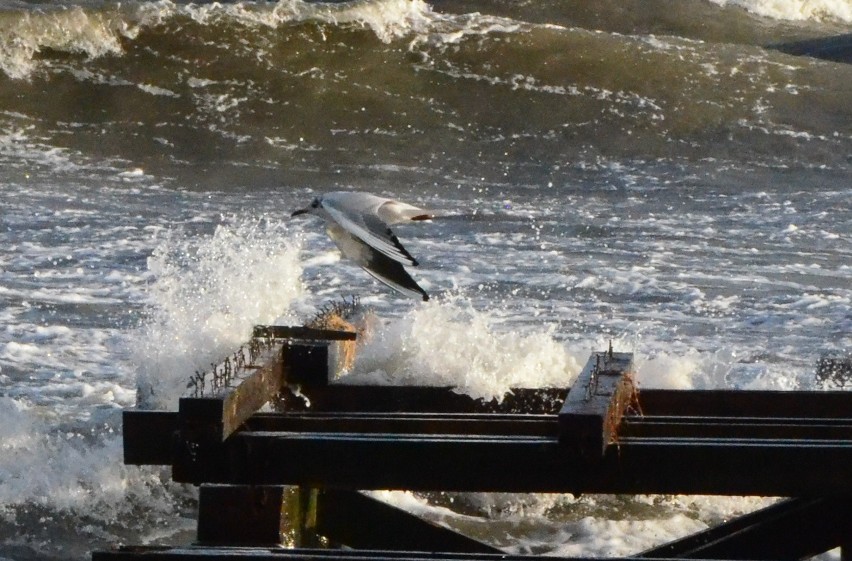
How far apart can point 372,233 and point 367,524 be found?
3.01ft

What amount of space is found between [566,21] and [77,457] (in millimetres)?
16714

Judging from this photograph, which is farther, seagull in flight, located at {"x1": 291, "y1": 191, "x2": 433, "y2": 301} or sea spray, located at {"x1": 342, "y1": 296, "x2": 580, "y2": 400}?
sea spray, located at {"x1": 342, "y1": 296, "x2": 580, "y2": 400}

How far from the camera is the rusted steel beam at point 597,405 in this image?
2.94 meters

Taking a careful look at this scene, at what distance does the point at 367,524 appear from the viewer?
3959 mm

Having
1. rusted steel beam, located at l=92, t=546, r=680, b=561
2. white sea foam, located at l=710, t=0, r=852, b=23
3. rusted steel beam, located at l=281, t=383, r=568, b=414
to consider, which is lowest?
rusted steel beam, located at l=92, t=546, r=680, b=561

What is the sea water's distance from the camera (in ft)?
17.2

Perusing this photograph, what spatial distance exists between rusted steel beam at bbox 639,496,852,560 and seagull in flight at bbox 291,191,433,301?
3.77 ft

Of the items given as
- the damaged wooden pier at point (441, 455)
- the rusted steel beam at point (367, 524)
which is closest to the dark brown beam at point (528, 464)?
the damaged wooden pier at point (441, 455)

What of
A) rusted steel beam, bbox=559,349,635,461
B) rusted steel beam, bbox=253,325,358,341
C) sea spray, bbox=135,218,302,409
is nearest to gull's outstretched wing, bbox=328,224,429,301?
rusted steel beam, bbox=253,325,358,341

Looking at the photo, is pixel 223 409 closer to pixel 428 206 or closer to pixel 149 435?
pixel 149 435

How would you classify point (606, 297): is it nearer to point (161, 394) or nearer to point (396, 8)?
point (161, 394)

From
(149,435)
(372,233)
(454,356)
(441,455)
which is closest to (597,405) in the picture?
(441,455)

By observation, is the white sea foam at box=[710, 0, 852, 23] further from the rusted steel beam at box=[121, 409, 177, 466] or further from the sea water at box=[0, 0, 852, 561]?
the rusted steel beam at box=[121, 409, 177, 466]

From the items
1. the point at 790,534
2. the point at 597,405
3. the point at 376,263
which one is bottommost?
the point at 790,534
